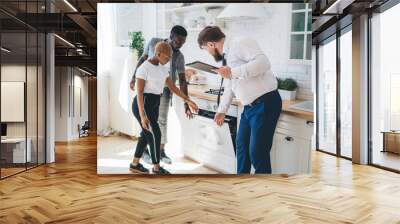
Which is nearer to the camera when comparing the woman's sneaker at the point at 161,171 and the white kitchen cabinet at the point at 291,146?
the white kitchen cabinet at the point at 291,146

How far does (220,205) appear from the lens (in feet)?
13.8

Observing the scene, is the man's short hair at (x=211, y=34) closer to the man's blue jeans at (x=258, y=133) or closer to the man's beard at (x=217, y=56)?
the man's beard at (x=217, y=56)

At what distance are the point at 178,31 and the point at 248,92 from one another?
4.49 ft

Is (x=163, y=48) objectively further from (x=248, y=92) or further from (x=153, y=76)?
(x=248, y=92)

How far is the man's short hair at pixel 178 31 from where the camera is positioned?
5.68 m

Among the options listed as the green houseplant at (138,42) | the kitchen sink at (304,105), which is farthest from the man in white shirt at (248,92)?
the green houseplant at (138,42)

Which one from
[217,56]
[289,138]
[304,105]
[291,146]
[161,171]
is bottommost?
[161,171]

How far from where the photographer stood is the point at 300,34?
5.57m

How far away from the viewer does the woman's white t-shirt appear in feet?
18.5

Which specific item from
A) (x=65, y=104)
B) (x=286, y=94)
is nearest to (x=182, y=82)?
(x=286, y=94)

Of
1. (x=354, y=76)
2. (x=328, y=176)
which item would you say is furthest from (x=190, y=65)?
(x=354, y=76)

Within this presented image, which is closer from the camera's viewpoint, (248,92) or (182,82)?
(248,92)

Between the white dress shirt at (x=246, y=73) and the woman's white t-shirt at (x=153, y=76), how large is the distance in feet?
2.97

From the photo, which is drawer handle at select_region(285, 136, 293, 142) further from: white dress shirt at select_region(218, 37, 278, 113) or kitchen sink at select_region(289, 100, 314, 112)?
white dress shirt at select_region(218, 37, 278, 113)
